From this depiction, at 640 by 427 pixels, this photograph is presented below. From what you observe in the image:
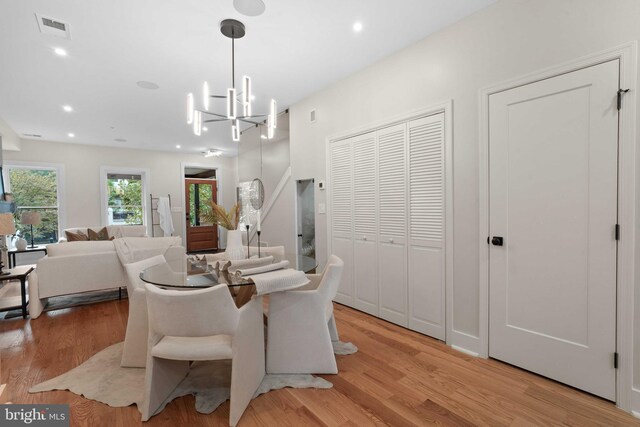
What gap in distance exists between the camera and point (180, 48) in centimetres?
292

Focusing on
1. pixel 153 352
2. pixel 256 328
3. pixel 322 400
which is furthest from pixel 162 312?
pixel 322 400

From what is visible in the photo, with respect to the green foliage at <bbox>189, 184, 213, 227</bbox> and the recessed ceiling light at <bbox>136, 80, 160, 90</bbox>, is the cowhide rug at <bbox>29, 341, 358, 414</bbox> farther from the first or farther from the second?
the green foliage at <bbox>189, 184, 213, 227</bbox>

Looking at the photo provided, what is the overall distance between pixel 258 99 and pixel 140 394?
375 cm

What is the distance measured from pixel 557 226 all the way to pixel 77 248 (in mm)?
5119

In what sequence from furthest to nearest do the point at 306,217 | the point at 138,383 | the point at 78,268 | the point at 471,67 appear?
the point at 306,217 → the point at 78,268 → the point at 471,67 → the point at 138,383

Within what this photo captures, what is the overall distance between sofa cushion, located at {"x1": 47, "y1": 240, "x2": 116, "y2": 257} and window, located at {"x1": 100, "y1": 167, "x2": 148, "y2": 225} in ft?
13.0

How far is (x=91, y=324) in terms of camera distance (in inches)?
129

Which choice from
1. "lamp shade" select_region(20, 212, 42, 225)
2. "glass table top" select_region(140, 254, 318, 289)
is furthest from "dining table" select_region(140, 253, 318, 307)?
"lamp shade" select_region(20, 212, 42, 225)

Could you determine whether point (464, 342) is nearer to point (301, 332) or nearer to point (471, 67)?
point (301, 332)

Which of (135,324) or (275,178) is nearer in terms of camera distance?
(135,324)

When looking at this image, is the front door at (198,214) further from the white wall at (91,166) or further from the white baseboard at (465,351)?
the white baseboard at (465,351)

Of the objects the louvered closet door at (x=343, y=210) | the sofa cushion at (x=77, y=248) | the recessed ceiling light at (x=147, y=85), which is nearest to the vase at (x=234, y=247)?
the louvered closet door at (x=343, y=210)

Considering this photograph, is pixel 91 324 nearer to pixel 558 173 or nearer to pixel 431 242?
pixel 431 242

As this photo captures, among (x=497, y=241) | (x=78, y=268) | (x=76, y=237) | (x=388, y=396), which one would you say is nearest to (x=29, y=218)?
(x=76, y=237)
